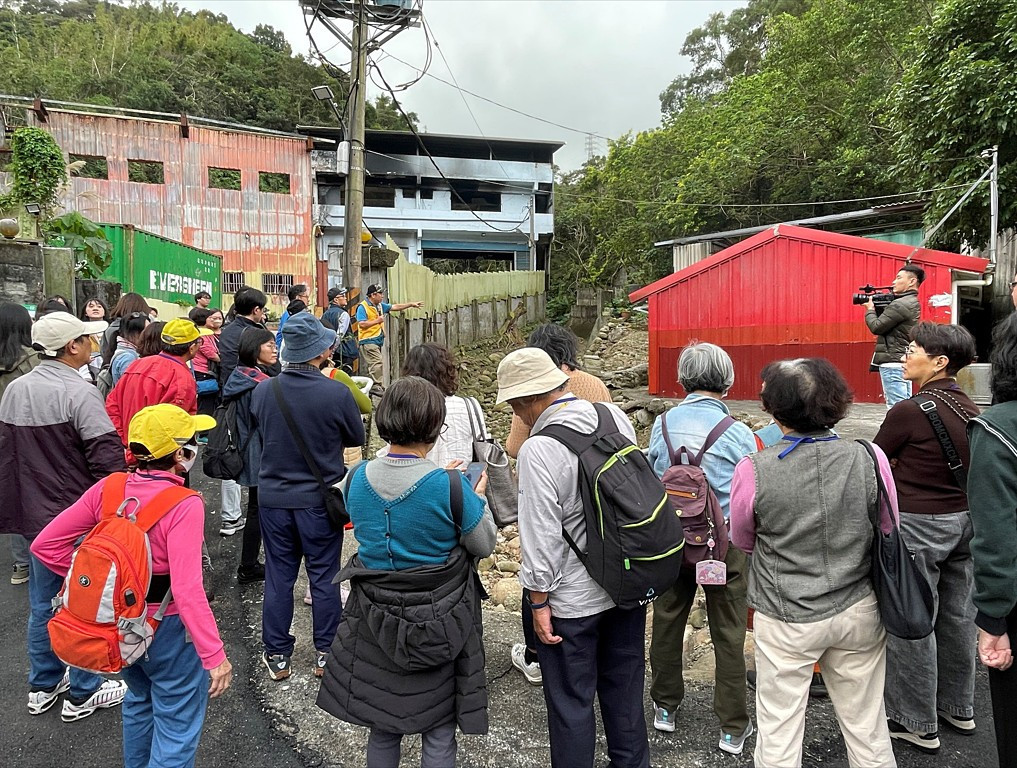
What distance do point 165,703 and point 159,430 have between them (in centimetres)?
97

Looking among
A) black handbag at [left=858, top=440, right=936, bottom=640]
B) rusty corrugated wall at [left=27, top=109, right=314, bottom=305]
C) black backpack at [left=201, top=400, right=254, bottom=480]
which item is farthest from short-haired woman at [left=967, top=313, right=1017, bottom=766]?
rusty corrugated wall at [left=27, top=109, right=314, bottom=305]

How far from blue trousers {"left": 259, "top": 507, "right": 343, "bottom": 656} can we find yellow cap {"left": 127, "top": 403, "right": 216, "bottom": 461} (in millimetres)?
1065

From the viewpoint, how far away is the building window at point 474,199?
29.9 m

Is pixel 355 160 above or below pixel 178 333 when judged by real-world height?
above

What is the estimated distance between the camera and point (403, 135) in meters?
26.9

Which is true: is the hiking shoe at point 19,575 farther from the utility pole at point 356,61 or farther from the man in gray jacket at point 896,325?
the man in gray jacket at point 896,325

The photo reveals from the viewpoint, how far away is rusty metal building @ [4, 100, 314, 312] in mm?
19594

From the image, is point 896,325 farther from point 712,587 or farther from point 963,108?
point 963,108

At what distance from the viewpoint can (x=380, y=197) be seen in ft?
96.2

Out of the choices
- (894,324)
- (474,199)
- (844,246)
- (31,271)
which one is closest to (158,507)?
(894,324)

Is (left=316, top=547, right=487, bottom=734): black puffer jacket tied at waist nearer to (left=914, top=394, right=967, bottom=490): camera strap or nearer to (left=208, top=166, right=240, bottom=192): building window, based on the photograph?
(left=914, top=394, right=967, bottom=490): camera strap

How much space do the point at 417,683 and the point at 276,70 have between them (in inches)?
1561

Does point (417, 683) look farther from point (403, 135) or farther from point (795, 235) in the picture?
point (403, 135)

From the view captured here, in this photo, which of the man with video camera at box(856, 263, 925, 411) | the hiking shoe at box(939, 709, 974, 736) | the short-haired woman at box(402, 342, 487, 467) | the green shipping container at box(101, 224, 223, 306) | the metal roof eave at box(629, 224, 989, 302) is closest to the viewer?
the hiking shoe at box(939, 709, 974, 736)
